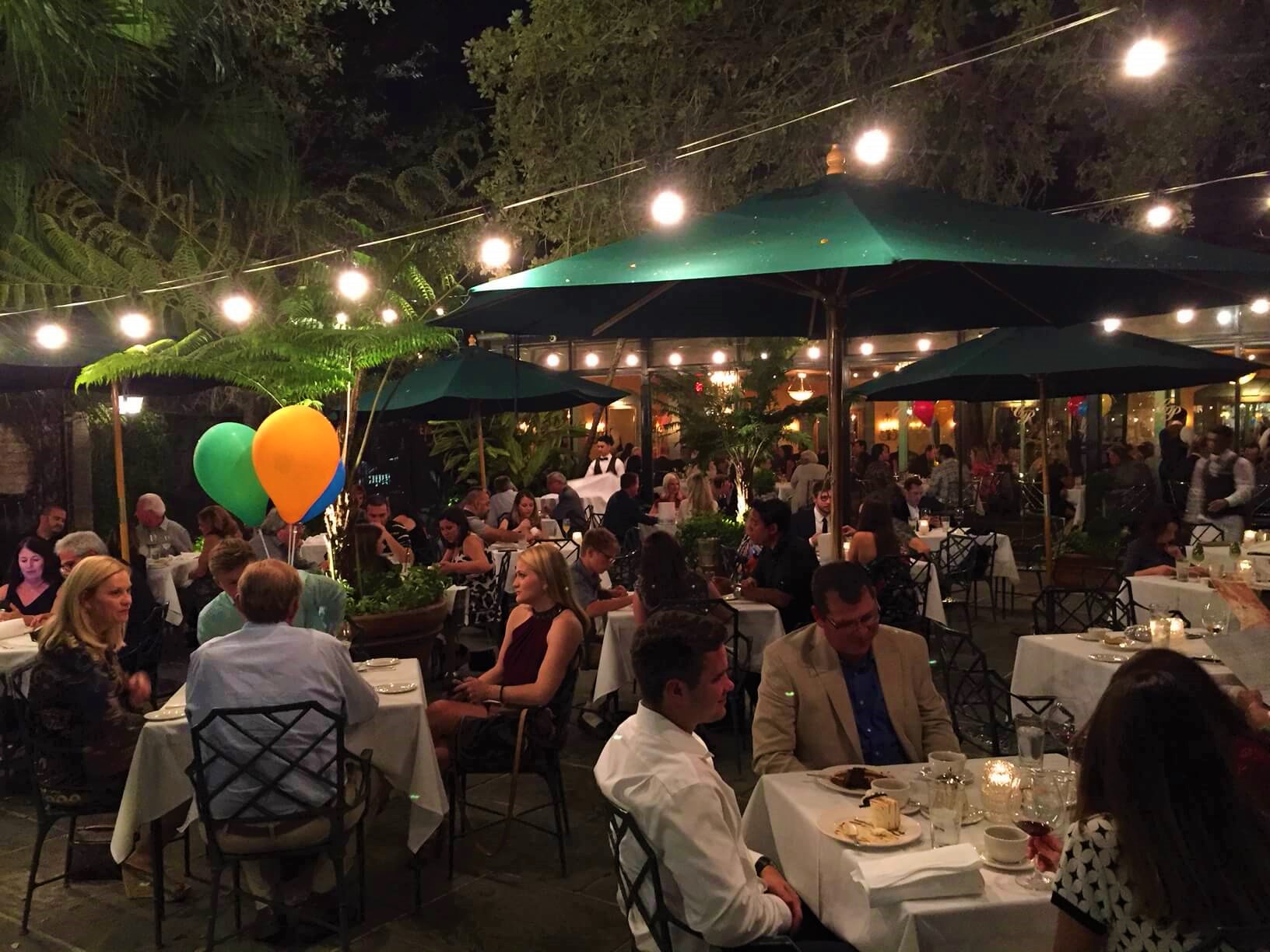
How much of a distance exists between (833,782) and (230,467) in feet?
14.8

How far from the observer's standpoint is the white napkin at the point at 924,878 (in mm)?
2273

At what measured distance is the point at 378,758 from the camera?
429 cm

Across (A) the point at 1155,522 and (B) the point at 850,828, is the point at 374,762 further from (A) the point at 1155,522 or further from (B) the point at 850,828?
(A) the point at 1155,522

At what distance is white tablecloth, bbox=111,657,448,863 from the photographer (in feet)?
13.3

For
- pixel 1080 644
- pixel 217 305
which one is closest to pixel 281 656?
pixel 1080 644

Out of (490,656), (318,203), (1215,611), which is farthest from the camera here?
(318,203)

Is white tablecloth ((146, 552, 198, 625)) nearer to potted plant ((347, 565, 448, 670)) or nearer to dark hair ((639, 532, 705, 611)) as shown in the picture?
potted plant ((347, 565, 448, 670))

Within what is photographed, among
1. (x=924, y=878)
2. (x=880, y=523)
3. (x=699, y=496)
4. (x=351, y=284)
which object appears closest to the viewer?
(x=924, y=878)

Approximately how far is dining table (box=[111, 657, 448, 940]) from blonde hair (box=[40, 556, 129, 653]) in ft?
1.40

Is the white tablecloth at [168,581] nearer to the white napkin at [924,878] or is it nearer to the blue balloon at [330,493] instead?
the blue balloon at [330,493]

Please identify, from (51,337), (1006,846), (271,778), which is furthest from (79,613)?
(51,337)

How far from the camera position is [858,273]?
474cm

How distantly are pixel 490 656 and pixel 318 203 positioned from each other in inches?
351

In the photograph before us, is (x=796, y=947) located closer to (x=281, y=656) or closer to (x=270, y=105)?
(x=281, y=656)
